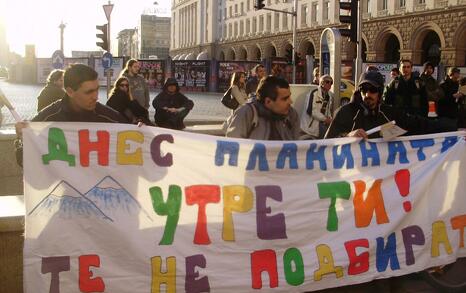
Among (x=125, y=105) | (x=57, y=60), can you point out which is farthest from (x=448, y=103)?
(x=57, y=60)

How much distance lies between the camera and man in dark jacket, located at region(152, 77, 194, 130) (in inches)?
372

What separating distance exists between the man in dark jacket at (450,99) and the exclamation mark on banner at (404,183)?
6.19 metres

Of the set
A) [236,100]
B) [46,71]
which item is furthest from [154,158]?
[46,71]

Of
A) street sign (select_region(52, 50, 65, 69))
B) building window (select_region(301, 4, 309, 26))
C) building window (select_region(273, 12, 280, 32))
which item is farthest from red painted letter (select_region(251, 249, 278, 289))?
building window (select_region(273, 12, 280, 32))

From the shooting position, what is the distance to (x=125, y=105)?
7910 mm

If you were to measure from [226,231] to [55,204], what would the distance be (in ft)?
3.55

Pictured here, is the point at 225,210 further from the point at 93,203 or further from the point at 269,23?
the point at 269,23

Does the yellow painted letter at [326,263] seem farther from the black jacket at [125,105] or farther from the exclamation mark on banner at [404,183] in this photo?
the black jacket at [125,105]

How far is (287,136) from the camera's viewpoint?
14.8ft

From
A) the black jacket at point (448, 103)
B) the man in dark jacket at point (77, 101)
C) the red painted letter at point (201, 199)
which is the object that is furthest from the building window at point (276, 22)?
the red painted letter at point (201, 199)

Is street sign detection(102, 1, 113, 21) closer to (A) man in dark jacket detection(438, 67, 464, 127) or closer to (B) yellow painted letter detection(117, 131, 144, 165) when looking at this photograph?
(A) man in dark jacket detection(438, 67, 464, 127)

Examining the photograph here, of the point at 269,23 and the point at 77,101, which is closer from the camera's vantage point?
the point at 77,101

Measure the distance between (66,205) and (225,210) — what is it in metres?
1.00

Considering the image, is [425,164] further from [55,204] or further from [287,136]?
[55,204]
